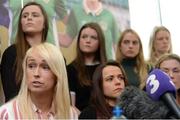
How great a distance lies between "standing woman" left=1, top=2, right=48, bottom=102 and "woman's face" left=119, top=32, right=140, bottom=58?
1.59 ft

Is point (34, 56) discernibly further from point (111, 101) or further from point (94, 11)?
point (94, 11)

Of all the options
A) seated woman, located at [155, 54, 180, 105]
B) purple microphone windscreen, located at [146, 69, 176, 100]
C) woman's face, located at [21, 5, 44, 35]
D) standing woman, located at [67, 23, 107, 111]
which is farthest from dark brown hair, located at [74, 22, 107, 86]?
purple microphone windscreen, located at [146, 69, 176, 100]

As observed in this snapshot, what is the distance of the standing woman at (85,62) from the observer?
1.98 meters

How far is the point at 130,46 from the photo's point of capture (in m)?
2.25

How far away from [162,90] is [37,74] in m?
0.63

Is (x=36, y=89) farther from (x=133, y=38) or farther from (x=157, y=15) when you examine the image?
(x=157, y=15)

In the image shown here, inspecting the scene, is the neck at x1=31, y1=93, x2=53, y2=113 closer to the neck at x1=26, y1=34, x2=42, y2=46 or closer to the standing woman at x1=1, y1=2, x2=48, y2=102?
the standing woman at x1=1, y1=2, x2=48, y2=102

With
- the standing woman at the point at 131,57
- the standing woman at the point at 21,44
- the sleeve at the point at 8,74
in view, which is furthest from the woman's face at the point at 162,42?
the sleeve at the point at 8,74

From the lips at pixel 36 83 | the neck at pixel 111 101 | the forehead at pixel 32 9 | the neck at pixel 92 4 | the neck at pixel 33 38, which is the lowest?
the neck at pixel 111 101

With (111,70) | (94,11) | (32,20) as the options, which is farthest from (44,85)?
(94,11)

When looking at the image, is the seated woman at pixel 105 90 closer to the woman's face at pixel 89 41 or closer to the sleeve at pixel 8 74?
the woman's face at pixel 89 41

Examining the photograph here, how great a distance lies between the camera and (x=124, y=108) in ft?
3.47

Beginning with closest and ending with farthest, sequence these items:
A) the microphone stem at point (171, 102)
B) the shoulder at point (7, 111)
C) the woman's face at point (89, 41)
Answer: the microphone stem at point (171, 102) → the shoulder at point (7, 111) → the woman's face at point (89, 41)

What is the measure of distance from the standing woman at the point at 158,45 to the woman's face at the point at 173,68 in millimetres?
480
